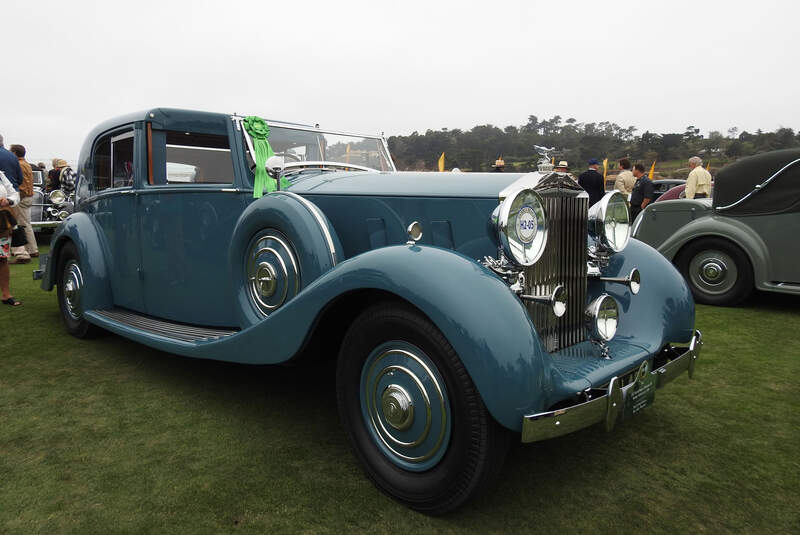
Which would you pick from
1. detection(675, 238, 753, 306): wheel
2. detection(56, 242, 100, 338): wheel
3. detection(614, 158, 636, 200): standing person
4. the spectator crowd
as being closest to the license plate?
detection(56, 242, 100, 338): wheel

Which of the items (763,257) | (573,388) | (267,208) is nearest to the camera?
(573,388)

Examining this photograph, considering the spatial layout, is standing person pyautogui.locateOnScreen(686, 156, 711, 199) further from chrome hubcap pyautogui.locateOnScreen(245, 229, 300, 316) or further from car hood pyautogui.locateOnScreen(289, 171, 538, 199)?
chrome hubcap pyautogui.locateOnScreen(245, 229, 300, 316)

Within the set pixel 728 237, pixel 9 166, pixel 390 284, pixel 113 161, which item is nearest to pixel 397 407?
pixel 390 284

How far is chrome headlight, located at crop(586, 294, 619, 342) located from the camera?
2316mm

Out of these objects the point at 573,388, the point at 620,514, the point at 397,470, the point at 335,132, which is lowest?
the point at 620,514

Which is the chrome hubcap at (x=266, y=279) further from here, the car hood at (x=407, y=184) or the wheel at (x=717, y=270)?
the wheel at (x=717, y=270)

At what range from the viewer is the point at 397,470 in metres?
2.04

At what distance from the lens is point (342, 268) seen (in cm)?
213

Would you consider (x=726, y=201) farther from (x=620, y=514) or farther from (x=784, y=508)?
(x=620, y=514)

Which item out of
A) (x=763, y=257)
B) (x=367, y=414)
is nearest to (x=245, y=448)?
(x=367, y=414)

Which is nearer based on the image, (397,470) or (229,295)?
(397,470)

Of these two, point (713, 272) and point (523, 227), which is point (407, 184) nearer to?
point (523, 227)

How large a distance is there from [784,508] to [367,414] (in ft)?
5.44

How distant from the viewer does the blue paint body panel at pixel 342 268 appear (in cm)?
177
